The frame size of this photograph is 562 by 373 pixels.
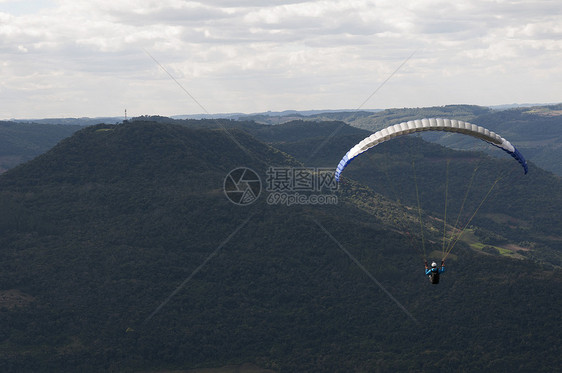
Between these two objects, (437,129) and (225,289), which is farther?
(225,289)

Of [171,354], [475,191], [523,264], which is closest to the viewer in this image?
[171,354]

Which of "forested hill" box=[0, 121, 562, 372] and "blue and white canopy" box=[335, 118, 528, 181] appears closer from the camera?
"blue and white canopy" box=[335, 118, 528, 181]

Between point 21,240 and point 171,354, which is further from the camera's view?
Answer: point 21,240

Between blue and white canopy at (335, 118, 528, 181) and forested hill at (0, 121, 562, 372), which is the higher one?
blue and white canopy at (335, 118, 528, 181)

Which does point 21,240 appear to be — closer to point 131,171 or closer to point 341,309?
point 131,171

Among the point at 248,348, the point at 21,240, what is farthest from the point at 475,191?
the point at 21,240

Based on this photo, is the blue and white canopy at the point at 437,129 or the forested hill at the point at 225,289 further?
the forested hill at the point at 225,289

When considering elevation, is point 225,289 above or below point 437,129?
below

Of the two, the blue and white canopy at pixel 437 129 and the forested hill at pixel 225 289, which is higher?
the blue and white canopy at pixel 437 129
